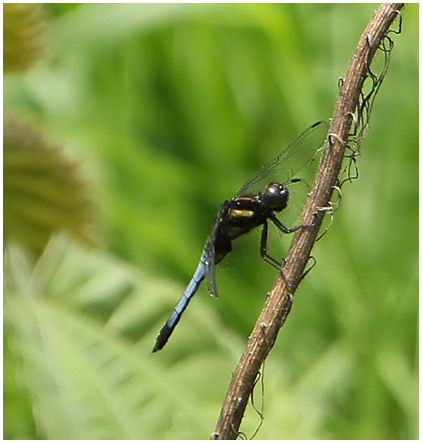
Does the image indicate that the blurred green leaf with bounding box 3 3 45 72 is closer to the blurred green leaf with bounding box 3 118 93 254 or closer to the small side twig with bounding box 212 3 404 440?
the blurred green leaf with bounding box 3 118 93 254

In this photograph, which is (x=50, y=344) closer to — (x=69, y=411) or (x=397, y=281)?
(x=69, y=411)

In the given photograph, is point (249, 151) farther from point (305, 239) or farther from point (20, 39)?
point (305, 239)

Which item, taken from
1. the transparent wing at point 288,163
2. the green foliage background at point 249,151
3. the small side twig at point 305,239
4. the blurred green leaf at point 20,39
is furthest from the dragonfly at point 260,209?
the green foliage background at point 249,151

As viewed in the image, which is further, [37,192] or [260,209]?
[37,192]

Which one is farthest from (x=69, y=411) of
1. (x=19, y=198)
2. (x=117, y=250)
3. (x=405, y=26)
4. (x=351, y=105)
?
(x=405, y=26)

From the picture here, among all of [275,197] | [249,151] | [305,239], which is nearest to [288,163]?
[275,197]

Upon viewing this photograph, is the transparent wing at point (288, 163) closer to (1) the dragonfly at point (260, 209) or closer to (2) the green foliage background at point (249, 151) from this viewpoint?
(1) the dragonfly at point (260, 209)

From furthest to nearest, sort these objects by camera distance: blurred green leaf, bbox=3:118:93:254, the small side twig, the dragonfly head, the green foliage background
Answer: the green foliage background
blurred green leaf, bbox=3:118:93:254
the dragonfly head
the small side twig

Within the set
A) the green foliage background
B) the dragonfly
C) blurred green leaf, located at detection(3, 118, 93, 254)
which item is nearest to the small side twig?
the dragonfly
